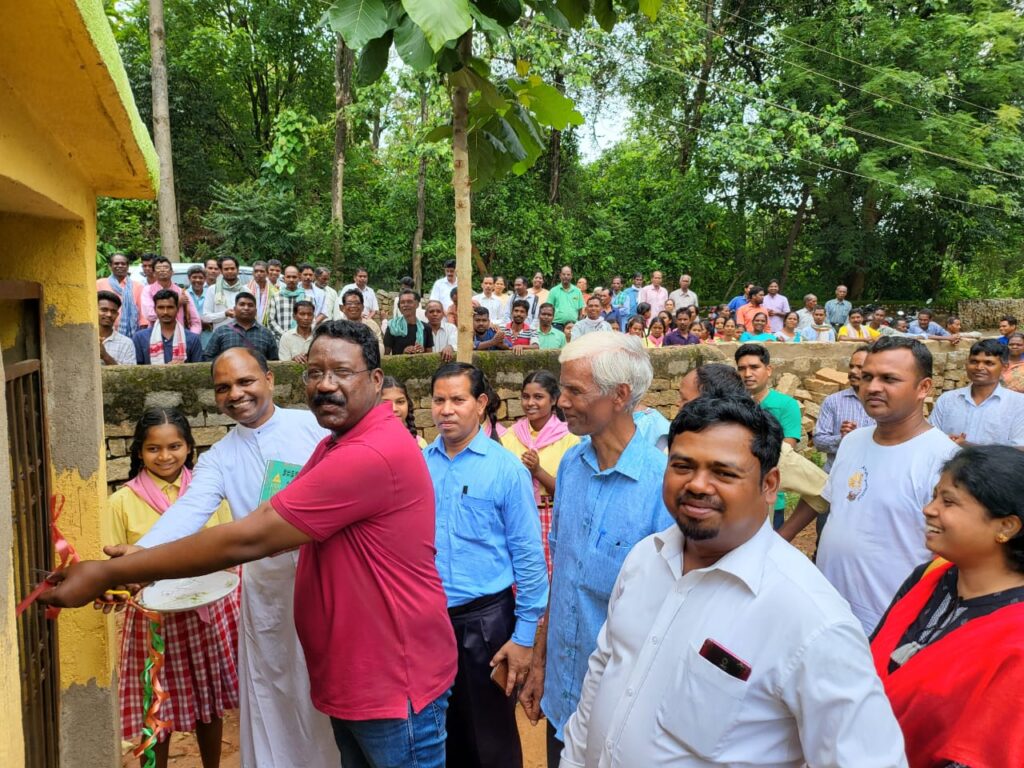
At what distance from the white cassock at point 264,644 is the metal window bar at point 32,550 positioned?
527 mm

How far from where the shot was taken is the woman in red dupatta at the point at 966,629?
1816 millimetres

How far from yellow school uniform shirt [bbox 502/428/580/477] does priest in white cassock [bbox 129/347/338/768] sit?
195 cm

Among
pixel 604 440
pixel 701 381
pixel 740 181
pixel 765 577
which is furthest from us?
pixel 740 181

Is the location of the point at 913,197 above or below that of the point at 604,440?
above

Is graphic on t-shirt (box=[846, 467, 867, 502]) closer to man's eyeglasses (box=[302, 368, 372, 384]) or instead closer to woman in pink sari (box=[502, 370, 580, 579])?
woman in pink sari (box=[502, 370, 580, 579])

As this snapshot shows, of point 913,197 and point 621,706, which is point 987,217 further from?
point 621,706

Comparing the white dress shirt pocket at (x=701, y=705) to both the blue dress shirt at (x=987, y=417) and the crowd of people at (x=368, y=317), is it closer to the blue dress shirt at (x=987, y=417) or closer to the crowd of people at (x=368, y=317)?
the crowd of people at (x=368, y=317)

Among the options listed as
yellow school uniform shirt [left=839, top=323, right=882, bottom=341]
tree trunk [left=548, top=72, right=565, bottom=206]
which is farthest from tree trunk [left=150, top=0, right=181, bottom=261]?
yellow school uniform shirt [left=839, top=323, right=882, bottom=341]

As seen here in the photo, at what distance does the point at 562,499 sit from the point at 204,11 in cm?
2454

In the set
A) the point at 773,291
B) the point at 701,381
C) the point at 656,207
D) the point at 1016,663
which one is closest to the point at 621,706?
the point at 1016,663

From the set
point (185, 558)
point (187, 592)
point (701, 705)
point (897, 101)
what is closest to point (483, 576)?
point (187, 592)

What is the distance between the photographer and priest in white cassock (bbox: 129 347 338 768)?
3215mm

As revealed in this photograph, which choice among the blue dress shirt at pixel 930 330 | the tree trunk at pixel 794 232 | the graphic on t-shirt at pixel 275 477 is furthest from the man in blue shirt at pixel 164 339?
the tree trunk at pixel 794 232

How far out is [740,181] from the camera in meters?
22.1
